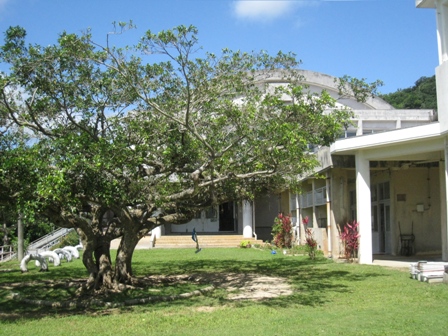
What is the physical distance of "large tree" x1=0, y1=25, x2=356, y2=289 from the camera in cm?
1064

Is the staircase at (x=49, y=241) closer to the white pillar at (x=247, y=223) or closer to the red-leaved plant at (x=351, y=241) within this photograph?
the white pillar at (x=247, y=223)

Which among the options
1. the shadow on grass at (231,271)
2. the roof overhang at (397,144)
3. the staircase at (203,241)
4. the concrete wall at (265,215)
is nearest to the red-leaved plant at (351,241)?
the shadow on grass at (231,271)

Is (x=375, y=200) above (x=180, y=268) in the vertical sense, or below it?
above

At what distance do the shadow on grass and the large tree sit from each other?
2125 mm

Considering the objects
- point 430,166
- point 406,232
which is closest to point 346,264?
point 406,232

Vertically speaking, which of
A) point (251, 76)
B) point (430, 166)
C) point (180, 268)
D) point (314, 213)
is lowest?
point (180, 268)

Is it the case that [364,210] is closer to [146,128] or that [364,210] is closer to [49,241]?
[146,128]

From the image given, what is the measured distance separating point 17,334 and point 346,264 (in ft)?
37.9

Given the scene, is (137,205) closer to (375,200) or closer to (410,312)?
(410,312)

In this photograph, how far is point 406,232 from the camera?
20141mm

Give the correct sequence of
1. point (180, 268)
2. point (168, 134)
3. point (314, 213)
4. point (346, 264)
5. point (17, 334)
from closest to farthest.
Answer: point (17, 334) → point (168, 134) → point (346, 264) → point (180, 268) → point (314, 213)

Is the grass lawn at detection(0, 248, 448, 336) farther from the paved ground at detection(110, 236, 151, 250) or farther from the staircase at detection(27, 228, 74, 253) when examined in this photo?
the staircase at detection(27, 228, 74, 253)

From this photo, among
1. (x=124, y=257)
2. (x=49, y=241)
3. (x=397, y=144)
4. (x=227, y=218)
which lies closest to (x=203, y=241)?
(x=227, y=218)

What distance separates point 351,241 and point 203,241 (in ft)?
46.5
